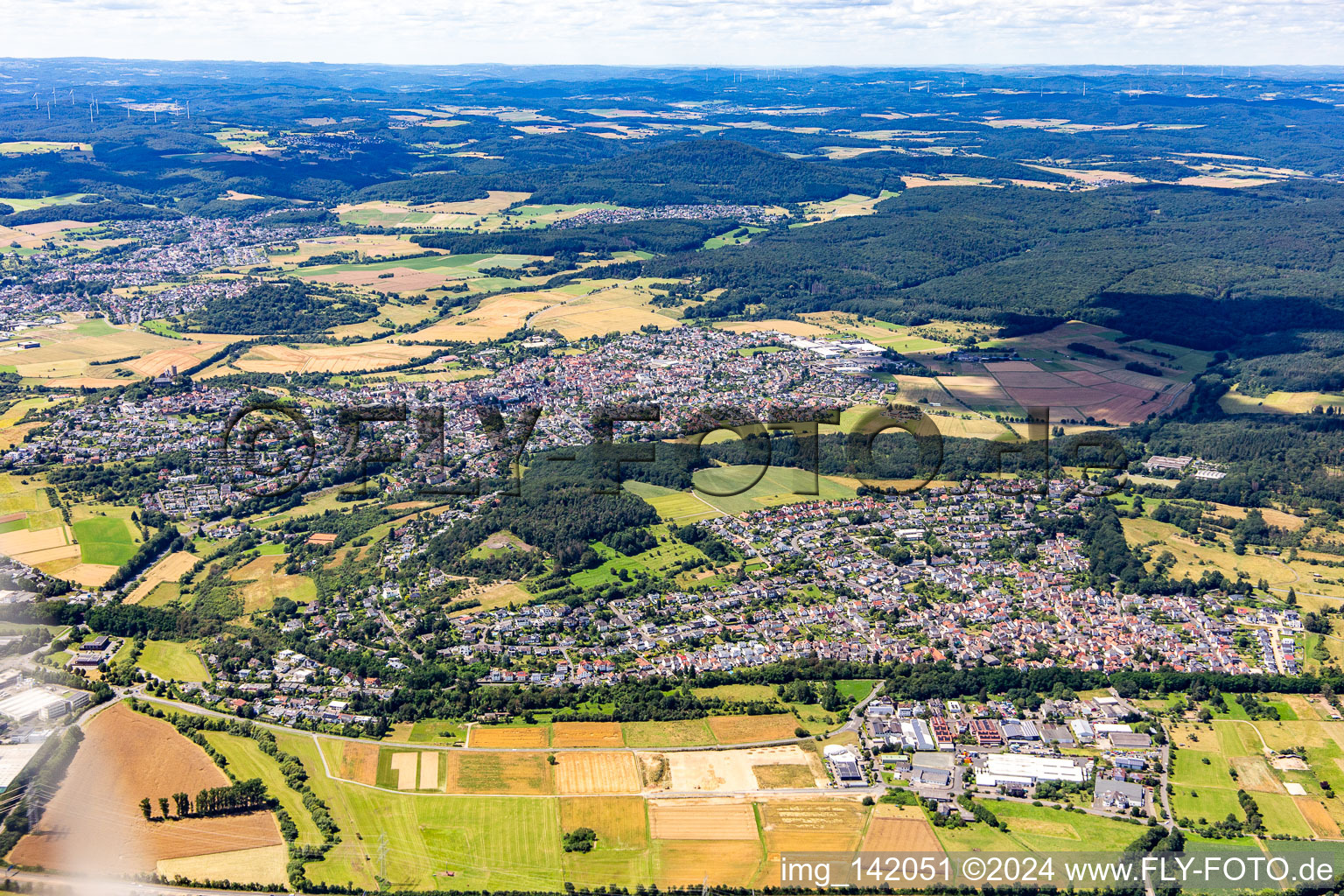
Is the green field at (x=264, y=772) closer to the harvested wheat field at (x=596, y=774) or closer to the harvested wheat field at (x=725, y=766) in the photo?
the harvested wheat field at (x=596, y=774)

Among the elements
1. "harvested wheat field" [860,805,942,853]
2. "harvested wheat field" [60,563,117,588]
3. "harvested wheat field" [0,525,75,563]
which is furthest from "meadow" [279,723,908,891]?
"harvested wheat field" [0,525,75,563]

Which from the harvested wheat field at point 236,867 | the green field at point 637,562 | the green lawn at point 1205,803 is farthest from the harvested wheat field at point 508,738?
the green lawn at point 1205,803

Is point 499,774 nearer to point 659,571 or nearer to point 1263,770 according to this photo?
point 659,571

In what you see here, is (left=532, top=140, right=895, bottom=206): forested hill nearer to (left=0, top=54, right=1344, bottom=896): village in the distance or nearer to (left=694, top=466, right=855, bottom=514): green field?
(left=0, top=54, right=1344, bottom=896): village in the distance

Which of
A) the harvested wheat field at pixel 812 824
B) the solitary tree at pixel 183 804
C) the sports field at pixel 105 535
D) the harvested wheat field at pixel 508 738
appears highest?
the sports field at pixel 105 535

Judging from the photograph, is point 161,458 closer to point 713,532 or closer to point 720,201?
point 713,532

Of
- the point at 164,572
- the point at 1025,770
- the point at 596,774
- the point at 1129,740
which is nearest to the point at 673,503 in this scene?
the point at 596,774

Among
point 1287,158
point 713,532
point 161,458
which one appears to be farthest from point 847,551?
point 1287,158
